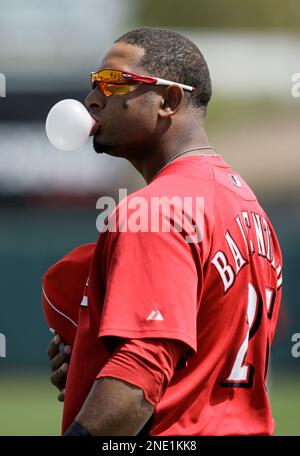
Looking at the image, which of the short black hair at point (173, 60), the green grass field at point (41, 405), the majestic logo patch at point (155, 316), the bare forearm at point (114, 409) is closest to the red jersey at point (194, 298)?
the majestic logo patch at point (155, 316)

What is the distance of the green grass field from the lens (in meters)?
7.60

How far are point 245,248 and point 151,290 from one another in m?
0.40

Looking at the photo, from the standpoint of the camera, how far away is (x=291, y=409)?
8484 mm

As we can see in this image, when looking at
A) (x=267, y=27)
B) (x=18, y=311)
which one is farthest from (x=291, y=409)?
(x=267, y=27)

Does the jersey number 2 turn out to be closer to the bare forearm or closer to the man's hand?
the bare forearm

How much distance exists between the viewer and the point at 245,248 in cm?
245

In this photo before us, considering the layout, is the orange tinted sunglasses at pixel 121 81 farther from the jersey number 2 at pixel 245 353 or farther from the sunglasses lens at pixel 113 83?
the jersey number 2 at pixel 245 353

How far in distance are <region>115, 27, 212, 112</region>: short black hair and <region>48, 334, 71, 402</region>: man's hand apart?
2.81 feet

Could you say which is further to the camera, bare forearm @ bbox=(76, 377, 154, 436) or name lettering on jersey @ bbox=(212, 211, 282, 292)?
name lettering on jersey @ bbox=(212, 211, 282, 292)

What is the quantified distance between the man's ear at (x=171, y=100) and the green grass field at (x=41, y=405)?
5104 millimetres

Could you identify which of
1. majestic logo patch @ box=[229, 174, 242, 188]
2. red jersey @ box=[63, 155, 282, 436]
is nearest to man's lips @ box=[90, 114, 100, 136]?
red jersey @ box=[63, 155, 282, 436]

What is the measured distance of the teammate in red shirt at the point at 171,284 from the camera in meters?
2.12

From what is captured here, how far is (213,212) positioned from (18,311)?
8.14 m
